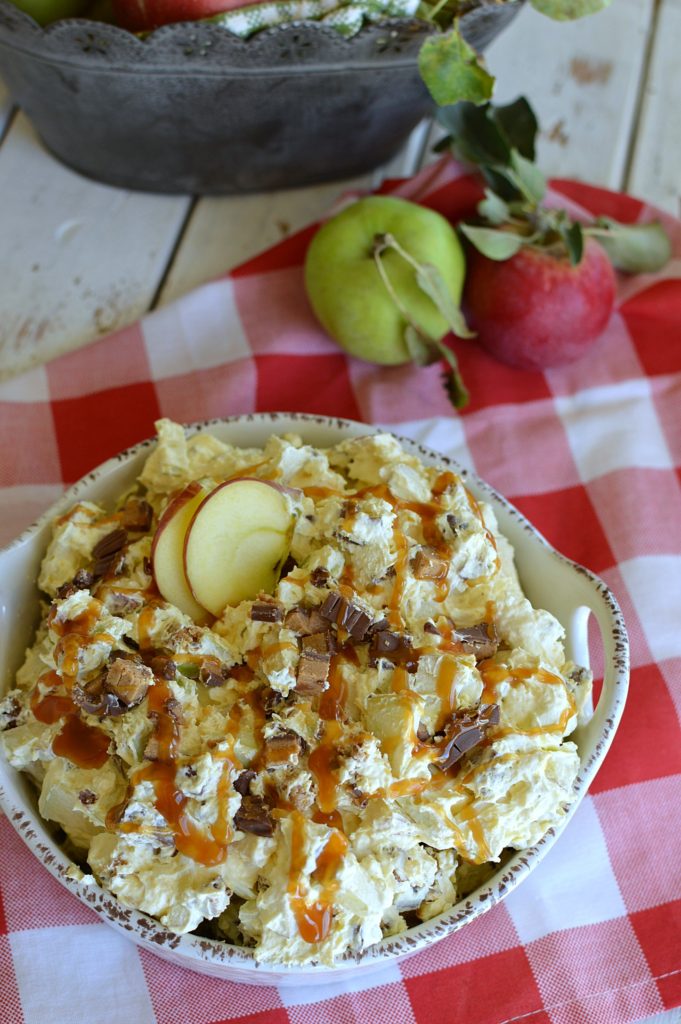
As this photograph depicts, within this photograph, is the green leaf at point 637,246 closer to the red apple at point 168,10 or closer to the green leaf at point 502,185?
the green leaf at point 502,185

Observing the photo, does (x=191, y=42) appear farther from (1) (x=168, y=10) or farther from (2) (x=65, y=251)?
(2) (x=65, y=251)

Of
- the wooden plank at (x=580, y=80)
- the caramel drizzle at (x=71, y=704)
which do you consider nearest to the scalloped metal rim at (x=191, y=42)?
the wooden plank at (x=580, y=80)

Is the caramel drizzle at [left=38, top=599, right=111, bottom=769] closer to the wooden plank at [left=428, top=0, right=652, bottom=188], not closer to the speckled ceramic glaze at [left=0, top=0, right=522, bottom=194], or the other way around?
the speckled ceramic glaze at [left=0, top=0, right=522, bottom=194]

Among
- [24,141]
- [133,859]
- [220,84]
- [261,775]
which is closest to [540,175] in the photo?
[220,84]

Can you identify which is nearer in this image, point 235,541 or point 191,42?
point 235,541

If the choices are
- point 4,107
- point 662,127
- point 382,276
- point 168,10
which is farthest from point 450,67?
point 4,107

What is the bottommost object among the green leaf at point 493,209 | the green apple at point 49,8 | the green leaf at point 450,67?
the green leaf at point 493,209
